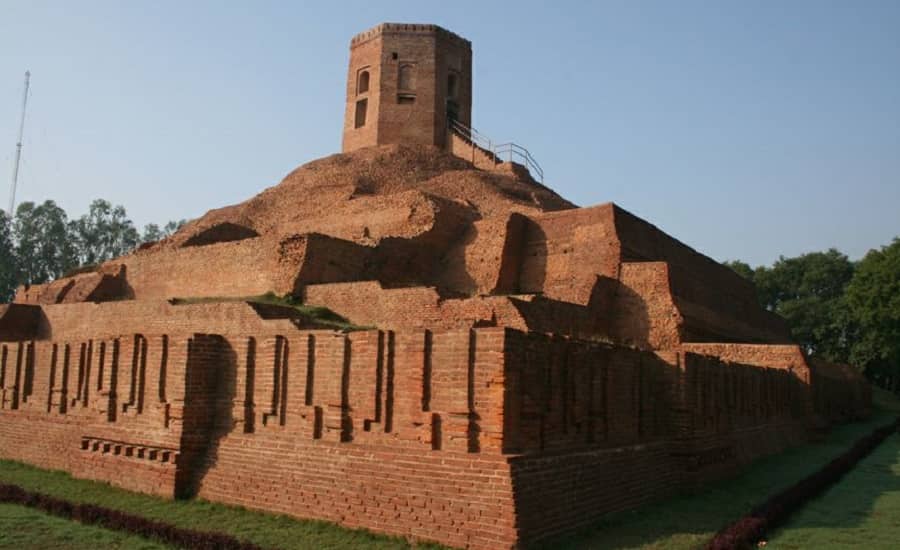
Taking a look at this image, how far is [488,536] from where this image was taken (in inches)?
242

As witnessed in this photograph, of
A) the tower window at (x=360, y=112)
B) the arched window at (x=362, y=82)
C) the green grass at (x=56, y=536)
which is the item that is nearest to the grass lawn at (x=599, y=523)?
the green grass at (x=56, y=536)

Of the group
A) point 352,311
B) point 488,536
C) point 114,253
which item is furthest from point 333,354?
point 114,253

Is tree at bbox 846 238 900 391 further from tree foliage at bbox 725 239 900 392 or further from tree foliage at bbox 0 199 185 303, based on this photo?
tree foliage at bbox 0 199 185 303

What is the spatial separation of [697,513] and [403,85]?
27415 millimetres

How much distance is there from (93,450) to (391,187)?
63.9 feet

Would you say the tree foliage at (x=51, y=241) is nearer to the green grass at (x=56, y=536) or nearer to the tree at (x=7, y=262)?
the tree at (x=7, y=262)

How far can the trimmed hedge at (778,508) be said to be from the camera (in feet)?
22.0

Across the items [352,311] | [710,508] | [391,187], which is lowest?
[710,508]

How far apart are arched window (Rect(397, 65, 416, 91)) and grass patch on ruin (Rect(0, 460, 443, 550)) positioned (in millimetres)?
25939

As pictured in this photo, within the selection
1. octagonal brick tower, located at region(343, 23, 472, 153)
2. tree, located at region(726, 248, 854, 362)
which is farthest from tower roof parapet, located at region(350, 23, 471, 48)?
tree, located at region(726, 248, 854, 362)

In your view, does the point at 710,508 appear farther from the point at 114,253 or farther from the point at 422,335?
the point at 114,253

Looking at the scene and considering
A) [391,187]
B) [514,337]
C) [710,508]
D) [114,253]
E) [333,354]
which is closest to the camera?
[514,337]

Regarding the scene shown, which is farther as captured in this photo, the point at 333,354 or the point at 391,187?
the point at 391,187

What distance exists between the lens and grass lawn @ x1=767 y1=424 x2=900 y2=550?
7008mm
